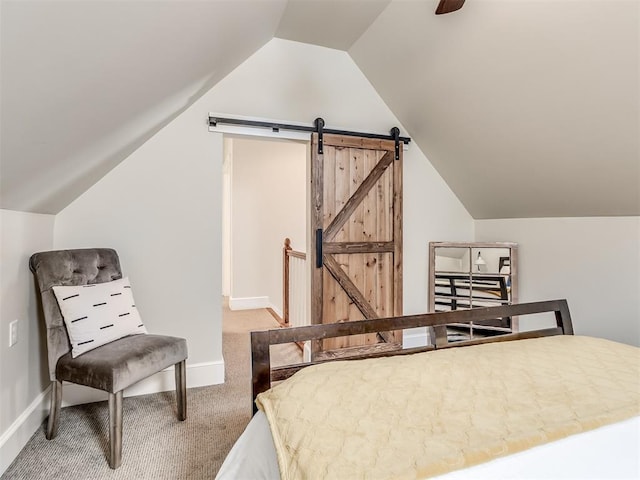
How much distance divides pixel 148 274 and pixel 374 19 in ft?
8.61

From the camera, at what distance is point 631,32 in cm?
165

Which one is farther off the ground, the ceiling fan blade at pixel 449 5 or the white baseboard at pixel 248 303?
the ceiling fan blade at pixel 449 5

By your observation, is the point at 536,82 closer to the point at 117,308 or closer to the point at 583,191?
the point at 583,191

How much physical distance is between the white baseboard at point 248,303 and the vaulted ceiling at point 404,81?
3217mm

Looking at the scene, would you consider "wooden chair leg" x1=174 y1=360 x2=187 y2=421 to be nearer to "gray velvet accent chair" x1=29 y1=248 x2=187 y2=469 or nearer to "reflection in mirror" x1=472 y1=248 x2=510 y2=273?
"gray velvet accent chair" x1=29 y1=248 x2=187 y2=469

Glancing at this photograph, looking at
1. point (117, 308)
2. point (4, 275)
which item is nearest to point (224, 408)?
point (117, 308)

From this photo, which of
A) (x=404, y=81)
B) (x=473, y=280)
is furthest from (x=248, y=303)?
(x=404, y=81)

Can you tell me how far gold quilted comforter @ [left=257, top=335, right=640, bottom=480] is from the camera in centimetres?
83

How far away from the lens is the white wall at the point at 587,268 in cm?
245

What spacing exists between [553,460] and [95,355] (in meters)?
2.05

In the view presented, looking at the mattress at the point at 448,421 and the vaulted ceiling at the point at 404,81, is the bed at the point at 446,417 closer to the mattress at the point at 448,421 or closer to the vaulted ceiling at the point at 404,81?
the mattress at the point at 448,421

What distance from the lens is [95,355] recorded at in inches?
73.1

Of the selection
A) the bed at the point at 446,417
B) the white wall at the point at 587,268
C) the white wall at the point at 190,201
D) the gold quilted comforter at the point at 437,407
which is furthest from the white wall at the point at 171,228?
the white wall at the point at 587,268

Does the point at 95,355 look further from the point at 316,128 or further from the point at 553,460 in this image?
the point at 316,128
